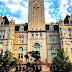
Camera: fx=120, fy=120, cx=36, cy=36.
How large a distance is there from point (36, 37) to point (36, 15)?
10.5 meters

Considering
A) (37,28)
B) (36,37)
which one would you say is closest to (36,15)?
(37,28)

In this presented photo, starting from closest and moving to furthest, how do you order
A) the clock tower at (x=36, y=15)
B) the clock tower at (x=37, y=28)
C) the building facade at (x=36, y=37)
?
the building facade at (x=36, y=37), the clock tower at (x=37, y=28), the clock tower at (x=36, y=15)

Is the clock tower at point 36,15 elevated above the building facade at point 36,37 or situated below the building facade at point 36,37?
above

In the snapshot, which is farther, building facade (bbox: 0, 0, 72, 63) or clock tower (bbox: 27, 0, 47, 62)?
clock tower (bbox: 27, 0, 47, 62)

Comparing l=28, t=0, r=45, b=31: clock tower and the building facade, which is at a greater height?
l=28, t=0, r=45, b=31: clock tower

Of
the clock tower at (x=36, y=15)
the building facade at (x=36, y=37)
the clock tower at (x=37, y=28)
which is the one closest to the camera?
the building facade at (x=36, y=37)

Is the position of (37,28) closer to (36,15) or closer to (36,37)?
(36,37)

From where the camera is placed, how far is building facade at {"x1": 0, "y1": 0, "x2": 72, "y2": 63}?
48.7 meters

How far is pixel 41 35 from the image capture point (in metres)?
51.7

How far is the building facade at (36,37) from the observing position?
48.7 metres

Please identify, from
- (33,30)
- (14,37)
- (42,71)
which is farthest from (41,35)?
(42,71)

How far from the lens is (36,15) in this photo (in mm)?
54594

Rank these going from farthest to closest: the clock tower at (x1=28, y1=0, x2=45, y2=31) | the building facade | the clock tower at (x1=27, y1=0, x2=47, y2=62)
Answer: the clock tower at (x1=28, y1=0, x2=45, y2=31) → the clock tower at (x1=27, y1=0, x2=47, y2=62) → the building facade

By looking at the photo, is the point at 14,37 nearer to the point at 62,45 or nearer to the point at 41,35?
the point at 41,35
